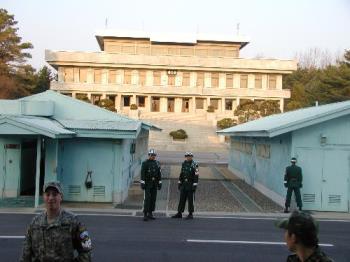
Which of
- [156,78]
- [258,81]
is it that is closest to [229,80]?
[258,81]

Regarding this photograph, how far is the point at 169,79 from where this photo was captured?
259ft

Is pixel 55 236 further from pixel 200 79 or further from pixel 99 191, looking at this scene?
pixel 200 79

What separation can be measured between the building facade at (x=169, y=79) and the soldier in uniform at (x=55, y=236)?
71.3 m

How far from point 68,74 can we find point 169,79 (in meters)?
14.9

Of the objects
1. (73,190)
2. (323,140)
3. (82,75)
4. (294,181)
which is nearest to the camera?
(294,181)

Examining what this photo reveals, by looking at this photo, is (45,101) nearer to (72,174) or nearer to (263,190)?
(72,174)

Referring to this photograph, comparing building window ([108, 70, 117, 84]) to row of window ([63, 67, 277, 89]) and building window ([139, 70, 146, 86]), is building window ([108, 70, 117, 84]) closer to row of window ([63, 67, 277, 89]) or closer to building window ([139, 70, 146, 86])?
row of window ([63, 67, 277, 89])

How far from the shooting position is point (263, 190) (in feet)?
71.8

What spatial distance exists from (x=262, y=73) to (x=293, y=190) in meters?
64.0

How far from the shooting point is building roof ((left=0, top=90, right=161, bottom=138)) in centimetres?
1714

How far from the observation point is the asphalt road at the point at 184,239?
9984mm

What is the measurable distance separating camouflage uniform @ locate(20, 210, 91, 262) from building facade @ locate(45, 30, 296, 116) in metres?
71.3

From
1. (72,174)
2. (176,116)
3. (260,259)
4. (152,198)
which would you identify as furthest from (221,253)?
(176,116)

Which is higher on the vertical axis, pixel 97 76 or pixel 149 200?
pixel 97 76
